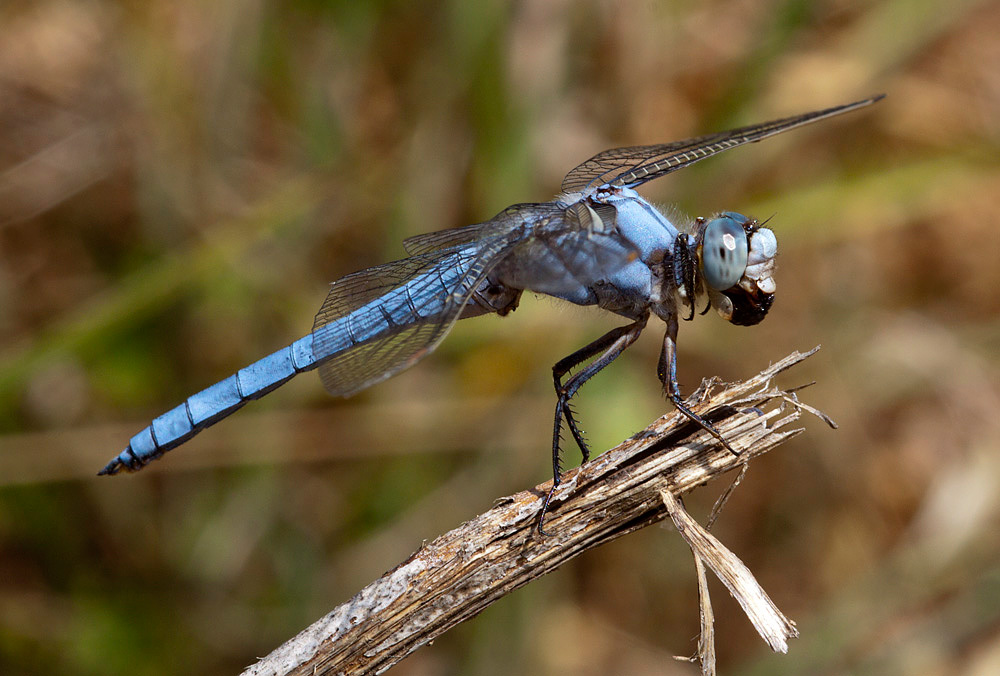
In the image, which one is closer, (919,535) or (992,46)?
(919,535)

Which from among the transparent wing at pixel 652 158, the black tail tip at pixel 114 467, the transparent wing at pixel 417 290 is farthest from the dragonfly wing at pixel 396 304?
the black tail tip at pixel 114 467

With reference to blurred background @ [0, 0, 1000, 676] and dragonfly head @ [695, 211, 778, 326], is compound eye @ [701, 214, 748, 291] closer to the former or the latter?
dragonfly head @ [695, 211, 778, 326]

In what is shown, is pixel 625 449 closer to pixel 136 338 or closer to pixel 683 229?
pixel 683 229

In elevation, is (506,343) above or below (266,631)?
above

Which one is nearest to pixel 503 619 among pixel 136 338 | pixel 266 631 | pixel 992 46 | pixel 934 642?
pixel 266 631

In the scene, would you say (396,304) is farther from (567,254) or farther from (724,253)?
(724,253)

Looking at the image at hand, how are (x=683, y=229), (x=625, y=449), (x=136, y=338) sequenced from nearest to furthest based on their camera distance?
(x=625, y=449) < (x=683, y=229) < (x=136, y=338)
